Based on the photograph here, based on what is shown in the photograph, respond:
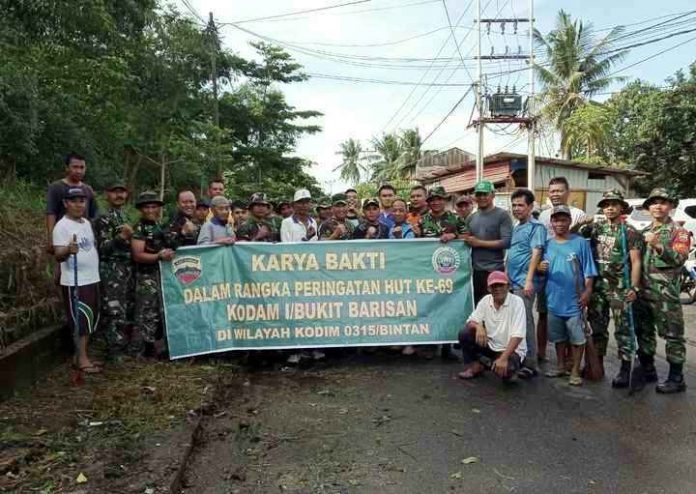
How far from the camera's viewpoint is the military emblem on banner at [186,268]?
5.43m

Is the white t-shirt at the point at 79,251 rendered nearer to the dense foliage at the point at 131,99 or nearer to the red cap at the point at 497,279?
the red cap at the point at 497,279

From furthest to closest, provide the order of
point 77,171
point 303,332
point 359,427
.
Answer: point 303,332
point 77,171
point 359,427

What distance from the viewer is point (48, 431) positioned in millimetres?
3666

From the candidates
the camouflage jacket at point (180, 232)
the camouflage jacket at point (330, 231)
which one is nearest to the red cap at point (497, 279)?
the camouflage jacket at point (330, 231)

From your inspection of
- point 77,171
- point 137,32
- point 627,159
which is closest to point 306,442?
point 77,171

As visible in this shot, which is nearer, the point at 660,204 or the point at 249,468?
the point at 249,468

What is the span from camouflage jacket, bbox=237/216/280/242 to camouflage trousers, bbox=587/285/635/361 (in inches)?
123

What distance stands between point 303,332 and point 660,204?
10.7 feet

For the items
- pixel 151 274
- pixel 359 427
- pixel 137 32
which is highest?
pixel 137 32

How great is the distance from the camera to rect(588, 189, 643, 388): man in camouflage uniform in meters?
4.81

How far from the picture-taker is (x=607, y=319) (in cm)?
514

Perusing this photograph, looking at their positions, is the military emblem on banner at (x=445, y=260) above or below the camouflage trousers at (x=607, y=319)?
above

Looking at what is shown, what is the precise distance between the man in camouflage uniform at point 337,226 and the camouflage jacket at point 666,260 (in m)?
2.82

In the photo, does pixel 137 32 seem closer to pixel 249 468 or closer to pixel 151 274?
pixel 151 274
